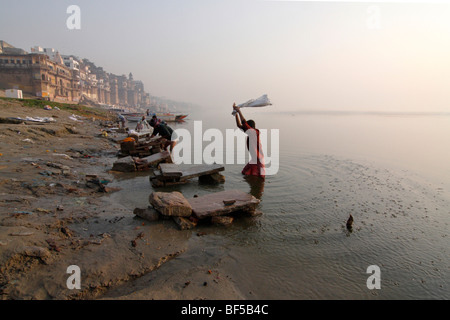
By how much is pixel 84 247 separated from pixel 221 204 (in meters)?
2.92

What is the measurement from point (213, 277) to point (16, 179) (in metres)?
6.45

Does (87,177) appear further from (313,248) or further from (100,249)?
(313,248)

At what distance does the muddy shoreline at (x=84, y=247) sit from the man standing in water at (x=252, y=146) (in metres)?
5.07

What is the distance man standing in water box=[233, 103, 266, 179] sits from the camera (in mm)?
9477

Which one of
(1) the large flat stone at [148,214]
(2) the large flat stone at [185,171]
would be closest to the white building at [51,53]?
(2) the large flat stone at [185,171]

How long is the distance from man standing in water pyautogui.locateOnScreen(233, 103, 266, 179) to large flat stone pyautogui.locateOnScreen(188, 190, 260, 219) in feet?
11.0

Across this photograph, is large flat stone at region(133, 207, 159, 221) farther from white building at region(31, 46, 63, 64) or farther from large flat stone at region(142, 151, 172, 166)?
white building at region(31, 46, 63, 64)

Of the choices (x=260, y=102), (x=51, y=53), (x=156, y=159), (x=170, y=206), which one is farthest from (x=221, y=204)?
(x=51, y=53)

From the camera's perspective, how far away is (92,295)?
333cm

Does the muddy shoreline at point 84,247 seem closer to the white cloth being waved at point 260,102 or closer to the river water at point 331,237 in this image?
the river water at point 331,237

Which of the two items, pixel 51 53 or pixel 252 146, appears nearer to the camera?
pixel 252 146

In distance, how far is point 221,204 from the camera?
19.6ft

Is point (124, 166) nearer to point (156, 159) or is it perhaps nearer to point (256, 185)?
point (156, 159)

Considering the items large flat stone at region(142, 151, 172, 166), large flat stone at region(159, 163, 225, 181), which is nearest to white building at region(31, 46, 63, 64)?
large flat stone at region(142, 151, 172, 166)
